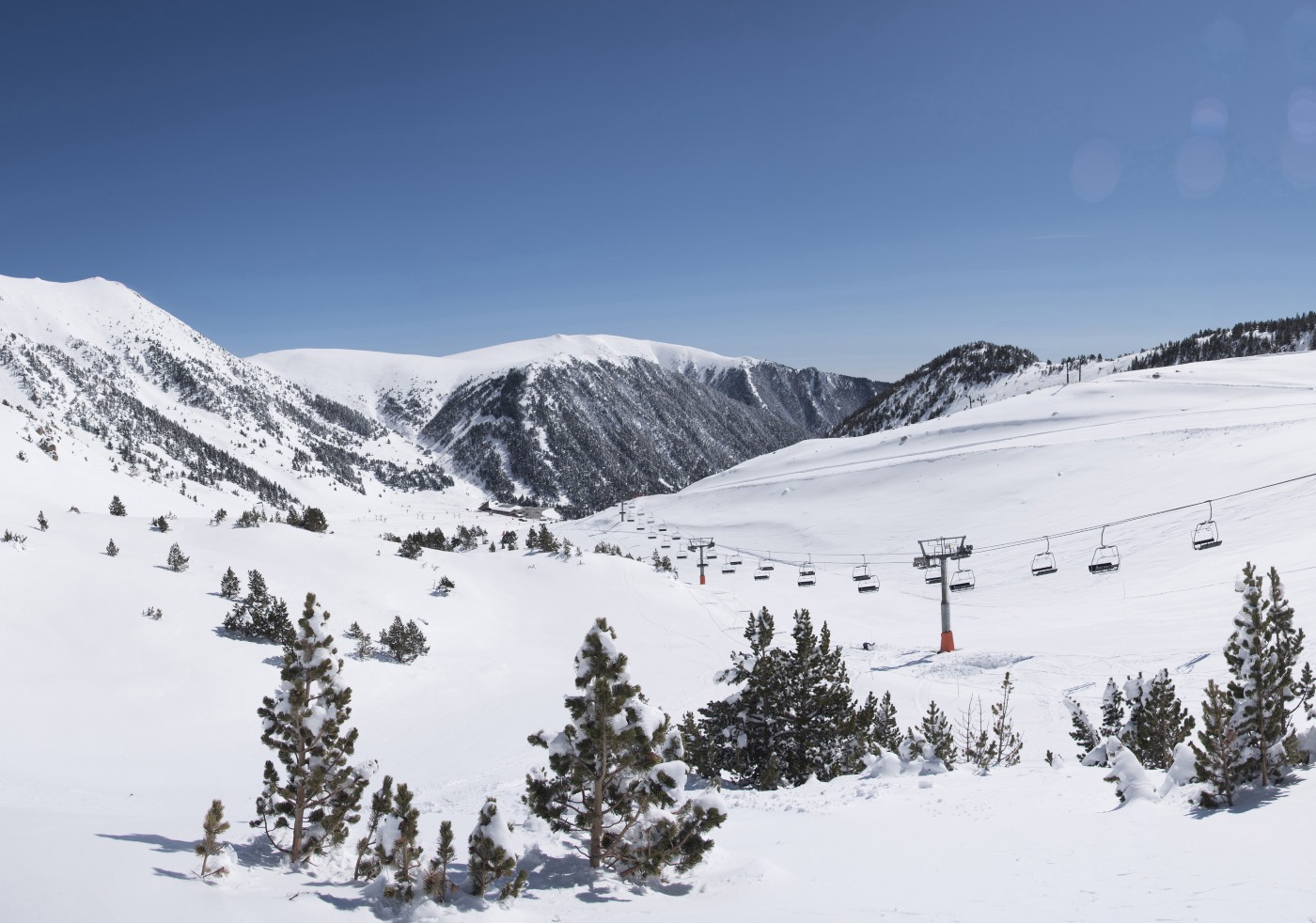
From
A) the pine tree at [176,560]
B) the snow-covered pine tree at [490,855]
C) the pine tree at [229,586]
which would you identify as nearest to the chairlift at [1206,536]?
the snow-covered pine tree at [490,855]

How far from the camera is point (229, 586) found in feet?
82.2

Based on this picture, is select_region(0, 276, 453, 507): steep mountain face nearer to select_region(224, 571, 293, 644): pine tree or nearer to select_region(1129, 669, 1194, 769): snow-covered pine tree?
select_region(224, 571, 293, 644): pine tree

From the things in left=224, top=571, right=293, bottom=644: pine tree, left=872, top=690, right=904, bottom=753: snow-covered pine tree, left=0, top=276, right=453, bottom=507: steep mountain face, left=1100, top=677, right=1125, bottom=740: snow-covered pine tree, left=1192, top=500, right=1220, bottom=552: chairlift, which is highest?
left=0, top=276, right=453, bottom=507: steep mountain face

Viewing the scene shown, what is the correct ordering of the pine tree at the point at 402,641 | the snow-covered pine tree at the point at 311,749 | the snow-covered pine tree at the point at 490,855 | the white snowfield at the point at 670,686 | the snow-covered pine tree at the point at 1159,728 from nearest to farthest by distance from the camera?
the snow-covered pine tree at the point at 490,855 → the white snowfield at the point at 670,686 → the snow-covered pine tree at the point at 311,749 → the snow-covered pine tree at the point at 1159,728 → the pine tree at the point at 402,641

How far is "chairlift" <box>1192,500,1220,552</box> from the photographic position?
36.0 metres

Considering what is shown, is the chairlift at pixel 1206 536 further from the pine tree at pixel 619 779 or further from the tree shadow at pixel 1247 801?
the pine tree at pixel 619 779

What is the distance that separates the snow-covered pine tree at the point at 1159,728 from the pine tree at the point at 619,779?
11.5m

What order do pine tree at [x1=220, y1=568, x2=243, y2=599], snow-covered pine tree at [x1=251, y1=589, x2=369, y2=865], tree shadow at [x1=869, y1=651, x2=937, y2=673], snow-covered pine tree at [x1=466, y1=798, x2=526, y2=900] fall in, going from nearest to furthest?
1. snow-covered pine tree at [x1=466, y1=798, x2=526, y2=900]
2. snow-covered pine tree at [x1=251, y1=589, x2=369, y2=865]
3. pine tree at [x1=220, y1=568, x2=243, y2=599]
4. tree shadow at [x1=869, y1=651, x2=937, y2=673]

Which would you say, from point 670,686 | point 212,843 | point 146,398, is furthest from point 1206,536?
point 146,398

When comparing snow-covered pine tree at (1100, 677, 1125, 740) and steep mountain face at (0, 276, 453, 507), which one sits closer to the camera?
snow-covered pine tree at (1100, 677, 1125, 740)

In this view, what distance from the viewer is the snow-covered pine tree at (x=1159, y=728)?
49.6ft

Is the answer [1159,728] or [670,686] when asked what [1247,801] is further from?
[670,686]

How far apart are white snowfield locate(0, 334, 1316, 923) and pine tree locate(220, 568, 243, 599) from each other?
1.98 feet

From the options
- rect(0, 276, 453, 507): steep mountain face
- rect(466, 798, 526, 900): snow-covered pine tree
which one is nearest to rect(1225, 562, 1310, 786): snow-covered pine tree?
rect(466, 798, 526, 900): snow-covered pine tree
